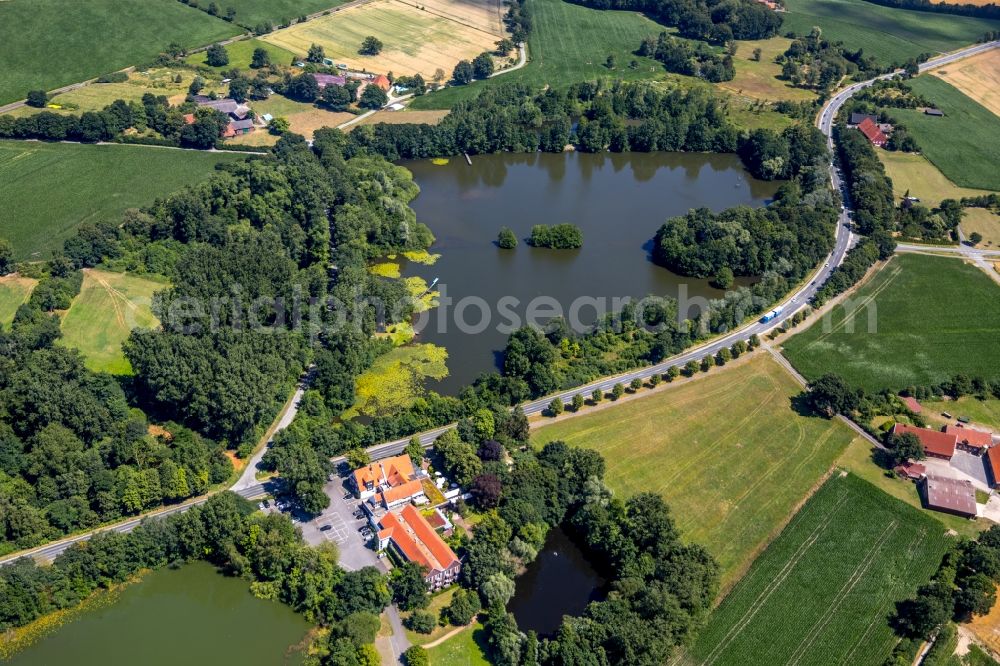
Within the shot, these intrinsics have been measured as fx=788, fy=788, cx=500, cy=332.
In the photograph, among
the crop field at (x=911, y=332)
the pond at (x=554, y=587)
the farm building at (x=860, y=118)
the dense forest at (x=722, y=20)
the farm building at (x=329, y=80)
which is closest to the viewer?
the pond at (x=554, y=587)

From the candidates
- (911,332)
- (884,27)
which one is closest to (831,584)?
(911,332)

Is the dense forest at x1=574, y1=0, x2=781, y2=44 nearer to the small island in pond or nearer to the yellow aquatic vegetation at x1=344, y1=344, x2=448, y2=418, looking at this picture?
the small island in pond

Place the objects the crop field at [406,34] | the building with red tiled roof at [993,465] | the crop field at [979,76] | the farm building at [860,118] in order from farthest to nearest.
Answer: the crop field at [406,34] < the crop field at [979,76] < the farm building at [860,118] < the building with red tiled roof at [993,465]

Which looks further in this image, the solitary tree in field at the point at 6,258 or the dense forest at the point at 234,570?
the solitary tree in field at the point at 6,258

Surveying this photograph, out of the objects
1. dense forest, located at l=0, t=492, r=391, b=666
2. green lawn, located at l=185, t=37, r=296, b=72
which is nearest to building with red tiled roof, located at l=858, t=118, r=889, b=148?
green lawn, located at l=185, t=37, r=296, b=72

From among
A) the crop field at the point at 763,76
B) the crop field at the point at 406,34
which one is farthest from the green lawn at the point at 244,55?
the crop field at the point at 763,76

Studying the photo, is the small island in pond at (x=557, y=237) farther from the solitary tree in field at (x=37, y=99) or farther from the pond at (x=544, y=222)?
the solitary tree in field at (x=37, y=99)
